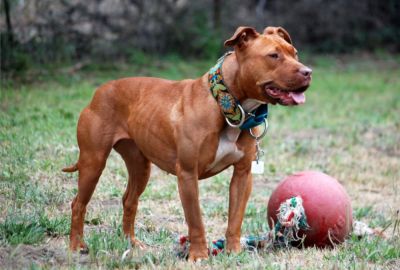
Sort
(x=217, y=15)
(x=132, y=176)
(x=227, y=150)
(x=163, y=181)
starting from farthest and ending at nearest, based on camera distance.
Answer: (x=217, y=15) < (x=163, y=181) < (x=132, y=176) < (x=227, y=150)

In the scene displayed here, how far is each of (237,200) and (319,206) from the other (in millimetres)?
762

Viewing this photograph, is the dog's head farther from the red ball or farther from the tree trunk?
the tree trunk

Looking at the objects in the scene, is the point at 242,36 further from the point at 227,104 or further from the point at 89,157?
Answer: the point at 89,157

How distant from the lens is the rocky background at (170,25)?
1433 centimetres

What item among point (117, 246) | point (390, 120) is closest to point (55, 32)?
point (390, 120)

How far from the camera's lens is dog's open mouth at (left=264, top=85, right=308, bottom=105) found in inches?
210

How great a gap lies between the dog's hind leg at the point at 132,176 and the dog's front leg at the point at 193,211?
89 centimetres

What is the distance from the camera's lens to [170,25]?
17.5 metres

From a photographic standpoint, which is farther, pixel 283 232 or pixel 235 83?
pixel 283 232

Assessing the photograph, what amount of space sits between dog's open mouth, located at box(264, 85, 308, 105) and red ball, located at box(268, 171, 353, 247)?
1140 millimetres

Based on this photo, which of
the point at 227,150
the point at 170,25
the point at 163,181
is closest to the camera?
the point at 227,150

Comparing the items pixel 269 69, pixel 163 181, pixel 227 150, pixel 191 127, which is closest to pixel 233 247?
pixel 227 150

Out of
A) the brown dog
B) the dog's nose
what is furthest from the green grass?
the dog's nose

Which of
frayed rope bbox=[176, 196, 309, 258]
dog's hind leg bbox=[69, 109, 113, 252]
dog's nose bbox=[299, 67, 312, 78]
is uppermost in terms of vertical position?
dog's nose bbox=[299, 67, 312, 78]
